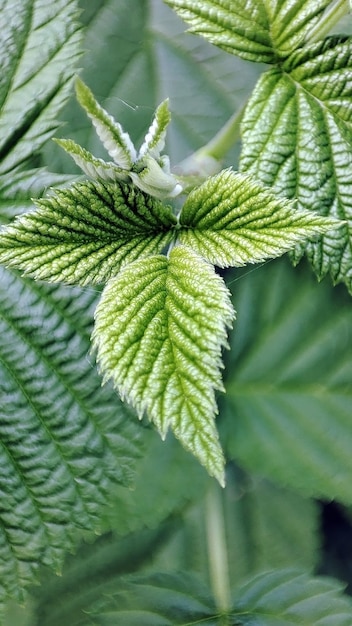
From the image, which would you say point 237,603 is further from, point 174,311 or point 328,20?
point 328,20

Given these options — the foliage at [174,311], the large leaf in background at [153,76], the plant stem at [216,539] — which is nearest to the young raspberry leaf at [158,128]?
the foliage at [174,311]

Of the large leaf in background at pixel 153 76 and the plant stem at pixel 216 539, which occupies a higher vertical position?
the large leaf in background at pixel 153 76

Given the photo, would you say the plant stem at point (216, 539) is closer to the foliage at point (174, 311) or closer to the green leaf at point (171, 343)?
the foliage at point (174, 311)

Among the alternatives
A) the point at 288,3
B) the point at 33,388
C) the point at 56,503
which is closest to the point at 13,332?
the point at 33,388

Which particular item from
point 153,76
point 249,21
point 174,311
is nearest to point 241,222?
point 174,311

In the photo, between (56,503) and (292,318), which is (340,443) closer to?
(292,318)

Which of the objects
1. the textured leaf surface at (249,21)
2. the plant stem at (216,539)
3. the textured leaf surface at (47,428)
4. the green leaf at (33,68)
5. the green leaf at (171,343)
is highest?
the textured leaf surface at (249,21)

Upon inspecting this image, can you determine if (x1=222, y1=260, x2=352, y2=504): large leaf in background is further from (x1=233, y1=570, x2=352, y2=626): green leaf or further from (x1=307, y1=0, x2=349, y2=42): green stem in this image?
(x1=307, y1=0, x2=349, y2=42): green stem
